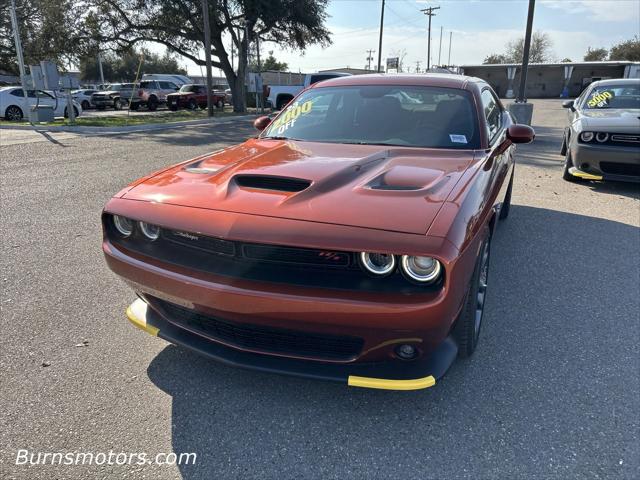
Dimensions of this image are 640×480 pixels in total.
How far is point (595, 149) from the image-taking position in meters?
6.37

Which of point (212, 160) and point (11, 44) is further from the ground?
point (11, 44)

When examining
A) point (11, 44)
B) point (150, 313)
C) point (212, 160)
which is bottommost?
point (150, 313)

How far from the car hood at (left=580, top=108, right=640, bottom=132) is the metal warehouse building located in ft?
127

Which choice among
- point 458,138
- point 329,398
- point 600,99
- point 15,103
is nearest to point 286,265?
point 329,398

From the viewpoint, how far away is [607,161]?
6324mm

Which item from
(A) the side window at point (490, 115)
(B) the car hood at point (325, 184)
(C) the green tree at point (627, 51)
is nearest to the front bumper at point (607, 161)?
(A) the side window at point (490, 115)

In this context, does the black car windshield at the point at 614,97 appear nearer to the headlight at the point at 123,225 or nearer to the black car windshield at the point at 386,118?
the black car windshield at the point at 386,118

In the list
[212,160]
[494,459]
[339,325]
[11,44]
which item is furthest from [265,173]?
[11,44]

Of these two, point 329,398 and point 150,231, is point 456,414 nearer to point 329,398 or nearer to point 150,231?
point 329,398

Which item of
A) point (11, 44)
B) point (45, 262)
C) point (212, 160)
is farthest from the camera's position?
point (11, 44)

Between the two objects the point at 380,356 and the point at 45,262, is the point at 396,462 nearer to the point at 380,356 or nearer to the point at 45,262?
the point at 380,356

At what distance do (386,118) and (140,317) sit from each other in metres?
2.12

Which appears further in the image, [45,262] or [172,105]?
[172,105]

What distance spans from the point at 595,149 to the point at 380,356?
5915mm
